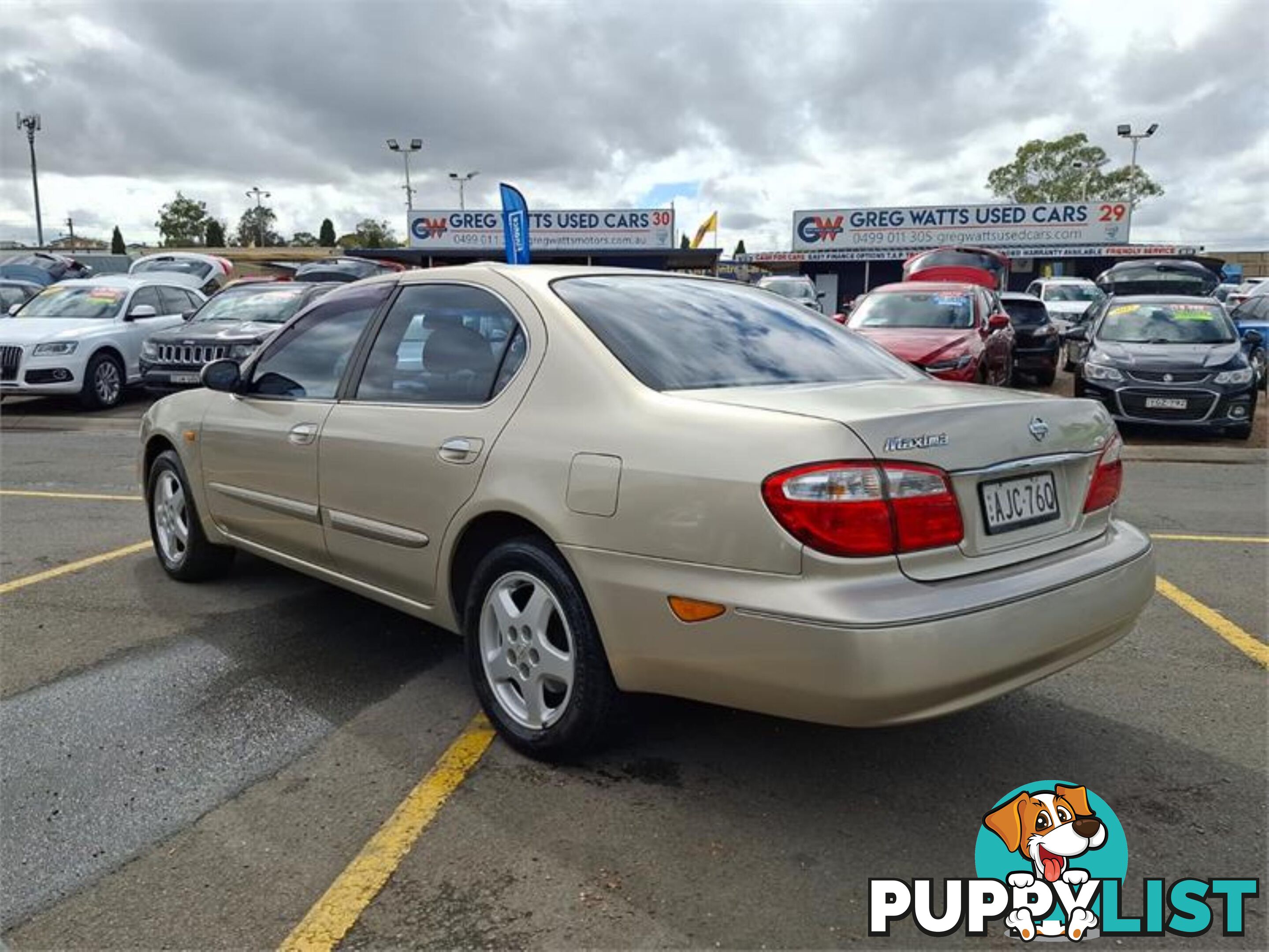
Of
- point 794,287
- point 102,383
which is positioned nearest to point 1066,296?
point 794,287

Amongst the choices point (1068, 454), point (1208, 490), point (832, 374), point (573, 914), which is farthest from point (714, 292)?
point (1208, 490)

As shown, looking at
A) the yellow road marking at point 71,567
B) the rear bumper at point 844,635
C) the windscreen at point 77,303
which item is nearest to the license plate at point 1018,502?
the rear bumper at point 844,635

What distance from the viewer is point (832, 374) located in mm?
3422

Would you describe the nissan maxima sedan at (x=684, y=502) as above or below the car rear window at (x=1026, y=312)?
below

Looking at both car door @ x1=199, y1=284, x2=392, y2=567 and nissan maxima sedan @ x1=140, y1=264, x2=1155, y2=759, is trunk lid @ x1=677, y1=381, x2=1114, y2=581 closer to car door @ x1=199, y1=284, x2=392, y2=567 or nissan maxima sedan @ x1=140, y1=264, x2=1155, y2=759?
nissan maxima sedan @ x1=140, y1=264, x2=1155, y2=759

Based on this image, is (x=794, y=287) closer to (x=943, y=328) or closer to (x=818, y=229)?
(x=943, y=328)

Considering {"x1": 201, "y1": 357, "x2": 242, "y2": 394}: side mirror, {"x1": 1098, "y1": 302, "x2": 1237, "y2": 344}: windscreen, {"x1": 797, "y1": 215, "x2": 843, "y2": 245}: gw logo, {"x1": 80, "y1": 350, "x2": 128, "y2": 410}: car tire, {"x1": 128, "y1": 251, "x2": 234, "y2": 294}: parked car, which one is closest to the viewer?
{"x1": 201, "y1": 357, "x2": 242, "y2": 394}: side mirror

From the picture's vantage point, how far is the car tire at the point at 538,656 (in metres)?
2.95

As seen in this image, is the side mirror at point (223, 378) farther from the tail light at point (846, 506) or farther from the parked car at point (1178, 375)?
the parked car at point (1178, 375)

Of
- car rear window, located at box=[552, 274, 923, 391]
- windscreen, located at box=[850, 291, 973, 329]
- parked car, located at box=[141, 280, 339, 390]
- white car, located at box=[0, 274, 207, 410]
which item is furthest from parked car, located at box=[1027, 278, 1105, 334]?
car rear window, located at box=[552, 274, 923, 391]

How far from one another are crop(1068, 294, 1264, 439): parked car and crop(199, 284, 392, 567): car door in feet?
28.4

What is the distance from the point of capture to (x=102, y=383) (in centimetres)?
1254

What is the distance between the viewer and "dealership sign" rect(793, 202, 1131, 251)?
125 ft

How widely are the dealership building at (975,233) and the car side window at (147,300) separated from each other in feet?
95.6
